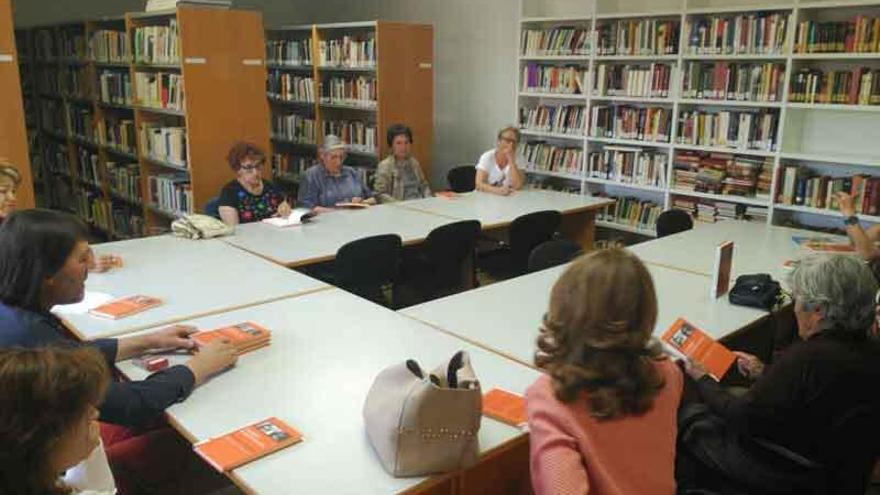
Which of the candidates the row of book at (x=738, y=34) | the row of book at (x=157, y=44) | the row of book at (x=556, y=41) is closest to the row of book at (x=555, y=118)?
the row of book at (x=556, y=41)

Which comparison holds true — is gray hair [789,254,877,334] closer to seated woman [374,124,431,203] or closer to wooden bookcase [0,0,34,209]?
seated woman [374,124,431,203]

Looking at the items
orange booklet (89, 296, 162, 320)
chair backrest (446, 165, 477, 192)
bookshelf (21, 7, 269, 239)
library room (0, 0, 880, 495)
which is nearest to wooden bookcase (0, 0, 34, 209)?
library room (0, 0, 880, 495)

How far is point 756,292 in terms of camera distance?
2.73 m

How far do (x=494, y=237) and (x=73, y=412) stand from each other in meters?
3.99

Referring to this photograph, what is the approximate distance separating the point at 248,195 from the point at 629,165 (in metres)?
3.12

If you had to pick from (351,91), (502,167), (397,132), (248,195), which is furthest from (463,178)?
(248,195)

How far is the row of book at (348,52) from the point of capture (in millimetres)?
5938

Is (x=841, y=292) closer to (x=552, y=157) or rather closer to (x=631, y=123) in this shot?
(x=631, y=123)

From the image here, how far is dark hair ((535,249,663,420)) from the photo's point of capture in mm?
1393

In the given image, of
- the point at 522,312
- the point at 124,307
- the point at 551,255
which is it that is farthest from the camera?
the point at 551,255

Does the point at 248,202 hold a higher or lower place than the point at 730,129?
lower

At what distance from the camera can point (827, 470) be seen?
1774mm

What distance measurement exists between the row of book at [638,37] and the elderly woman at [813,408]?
11.9ft

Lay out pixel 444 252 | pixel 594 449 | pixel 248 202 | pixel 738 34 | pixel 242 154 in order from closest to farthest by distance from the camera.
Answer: pixel 594 449 < pixel 444 252 < pixel 242 154 < pixel 248 202 < pixel 738 34
